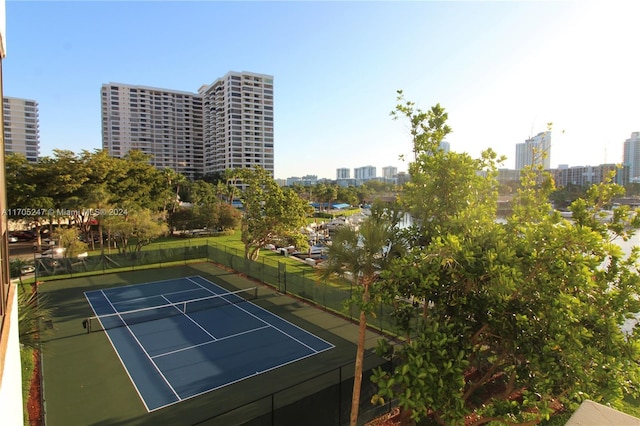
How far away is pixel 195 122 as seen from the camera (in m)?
150

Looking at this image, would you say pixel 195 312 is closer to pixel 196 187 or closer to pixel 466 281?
pixel 466 281

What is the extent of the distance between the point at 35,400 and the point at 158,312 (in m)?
8.52

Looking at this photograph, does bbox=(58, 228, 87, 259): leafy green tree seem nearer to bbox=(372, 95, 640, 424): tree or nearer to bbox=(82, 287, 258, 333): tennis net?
bbox=(82, 287, 258, 333): tennis net

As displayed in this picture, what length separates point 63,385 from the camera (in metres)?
12.3

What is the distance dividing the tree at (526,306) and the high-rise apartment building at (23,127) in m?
164

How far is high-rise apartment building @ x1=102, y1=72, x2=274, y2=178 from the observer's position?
13175 cm

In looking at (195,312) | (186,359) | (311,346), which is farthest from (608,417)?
(195,312)

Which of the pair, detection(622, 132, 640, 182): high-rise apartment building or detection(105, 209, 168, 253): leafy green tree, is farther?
detection(105, 209, 168, 253): leafy green tree

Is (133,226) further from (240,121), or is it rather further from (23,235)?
(240,121)

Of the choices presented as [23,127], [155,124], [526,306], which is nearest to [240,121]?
[155,124]

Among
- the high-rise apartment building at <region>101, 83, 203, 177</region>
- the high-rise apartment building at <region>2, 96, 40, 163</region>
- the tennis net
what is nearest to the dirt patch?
the tennis net

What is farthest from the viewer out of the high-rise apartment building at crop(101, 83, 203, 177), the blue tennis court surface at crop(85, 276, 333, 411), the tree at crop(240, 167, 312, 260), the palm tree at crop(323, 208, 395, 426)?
the high-rise apartment building at crop(101, 83, 203, 177)

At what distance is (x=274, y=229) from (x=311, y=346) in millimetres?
11791

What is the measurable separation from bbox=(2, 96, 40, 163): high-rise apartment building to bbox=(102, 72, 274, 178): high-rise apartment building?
27.7 metres
